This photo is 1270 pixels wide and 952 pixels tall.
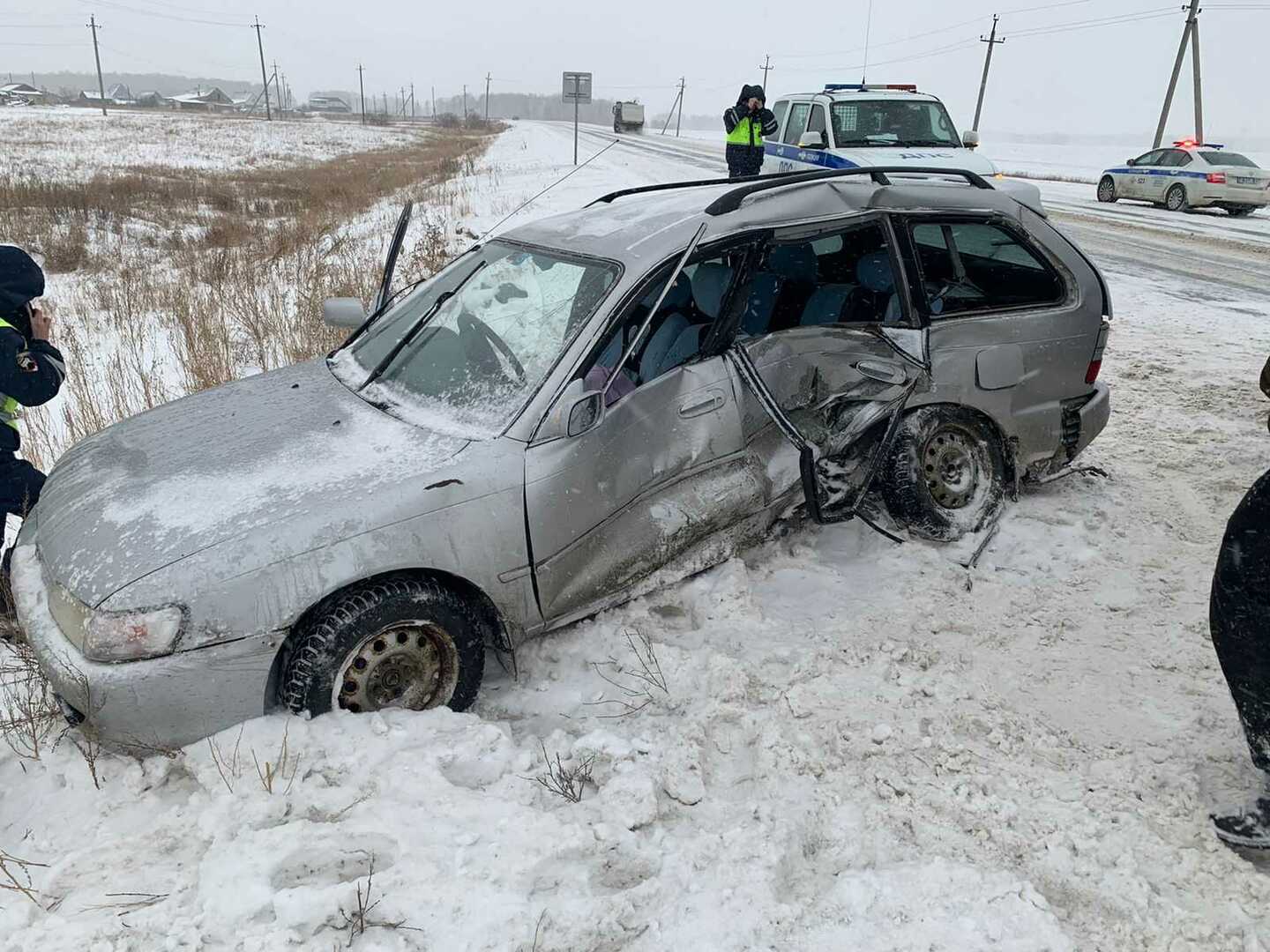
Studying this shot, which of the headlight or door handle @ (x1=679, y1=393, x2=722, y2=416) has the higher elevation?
door handle @ (x1=679, y1=393, x2=722, y2=416)

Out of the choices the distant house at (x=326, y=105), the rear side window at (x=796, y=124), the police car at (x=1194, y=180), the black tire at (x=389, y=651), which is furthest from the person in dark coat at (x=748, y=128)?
the distant house at (x=326, y=105)

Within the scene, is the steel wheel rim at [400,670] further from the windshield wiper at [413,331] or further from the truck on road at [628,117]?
the truck on road at [628,117]

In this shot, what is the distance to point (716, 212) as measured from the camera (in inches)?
139

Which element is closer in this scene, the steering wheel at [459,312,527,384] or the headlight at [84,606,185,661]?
the headlight at [84,606,185,661]

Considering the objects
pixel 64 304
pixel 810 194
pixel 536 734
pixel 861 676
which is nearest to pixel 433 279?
pixel 810 194

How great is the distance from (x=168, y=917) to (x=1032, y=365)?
13.4 feet

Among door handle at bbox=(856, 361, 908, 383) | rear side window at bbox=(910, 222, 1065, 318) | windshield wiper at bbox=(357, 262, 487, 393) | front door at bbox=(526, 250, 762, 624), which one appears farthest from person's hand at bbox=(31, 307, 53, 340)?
rear side window at bbox=(910, 222, 1065, 318)

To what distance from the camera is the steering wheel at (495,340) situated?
320cm

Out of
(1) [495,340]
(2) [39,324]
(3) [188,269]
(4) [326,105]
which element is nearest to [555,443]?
(1) [495,340]

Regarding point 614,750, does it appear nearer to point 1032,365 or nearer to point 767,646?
point 767,646

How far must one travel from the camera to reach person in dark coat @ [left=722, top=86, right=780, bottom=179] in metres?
11.6

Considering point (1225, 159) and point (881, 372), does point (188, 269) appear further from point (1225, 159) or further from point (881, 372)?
point (1225, 159)

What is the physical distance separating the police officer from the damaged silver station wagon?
1.14 feet

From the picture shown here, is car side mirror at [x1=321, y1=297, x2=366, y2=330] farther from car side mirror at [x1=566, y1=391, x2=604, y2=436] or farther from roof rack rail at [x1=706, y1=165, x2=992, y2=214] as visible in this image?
roof rack rail at [x1=706, y1=165, x2=992, y2=214]
